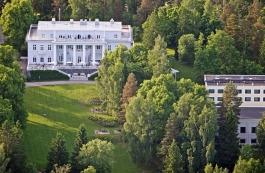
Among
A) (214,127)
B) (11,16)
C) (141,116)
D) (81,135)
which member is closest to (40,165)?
(81,135)

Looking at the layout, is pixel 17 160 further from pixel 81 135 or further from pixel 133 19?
pixel 133 19

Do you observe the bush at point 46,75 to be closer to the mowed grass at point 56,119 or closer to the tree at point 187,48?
the mowed grass at point 56,119

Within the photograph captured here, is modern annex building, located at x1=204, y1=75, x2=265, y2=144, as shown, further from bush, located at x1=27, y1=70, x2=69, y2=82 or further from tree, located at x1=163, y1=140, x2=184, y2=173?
bush, located at x1=27, y1=70, x2=69, y2=82

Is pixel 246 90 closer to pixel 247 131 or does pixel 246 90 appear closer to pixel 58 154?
pixel 247 131

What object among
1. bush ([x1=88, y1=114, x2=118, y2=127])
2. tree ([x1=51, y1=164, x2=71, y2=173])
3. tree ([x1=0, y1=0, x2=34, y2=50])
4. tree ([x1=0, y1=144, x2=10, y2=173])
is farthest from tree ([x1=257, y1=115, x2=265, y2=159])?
tree ([x1=0, y1=0, x2=34, y2=50])

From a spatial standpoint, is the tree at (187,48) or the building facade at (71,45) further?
the building facade at (71,45)

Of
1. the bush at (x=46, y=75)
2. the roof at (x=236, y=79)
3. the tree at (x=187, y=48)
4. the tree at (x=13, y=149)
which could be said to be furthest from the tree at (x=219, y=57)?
the tree at (x=13, y=149)
